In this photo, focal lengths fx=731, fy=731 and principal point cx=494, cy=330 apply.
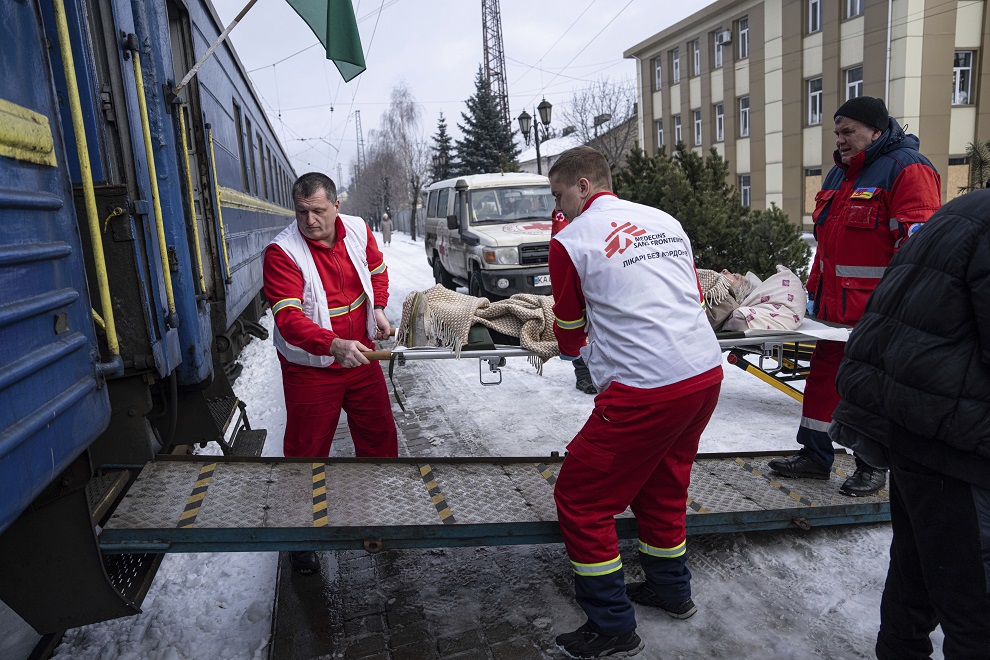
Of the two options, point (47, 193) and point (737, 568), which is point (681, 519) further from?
point (47, 193)

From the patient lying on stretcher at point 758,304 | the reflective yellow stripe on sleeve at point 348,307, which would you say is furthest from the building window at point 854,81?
the reflective yellow stripe on sleeve at point 348,307

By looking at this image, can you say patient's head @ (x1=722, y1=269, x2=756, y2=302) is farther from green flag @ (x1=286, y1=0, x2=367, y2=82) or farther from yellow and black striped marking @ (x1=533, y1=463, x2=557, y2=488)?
green flag @ (x1=286, y1=0, x2=367, y2=82)

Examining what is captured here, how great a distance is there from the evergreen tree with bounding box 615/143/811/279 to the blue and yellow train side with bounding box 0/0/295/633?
661 centimetres

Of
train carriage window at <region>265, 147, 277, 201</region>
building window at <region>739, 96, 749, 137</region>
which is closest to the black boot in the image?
train carriage window at <region>265, 147, 277, 201</region>

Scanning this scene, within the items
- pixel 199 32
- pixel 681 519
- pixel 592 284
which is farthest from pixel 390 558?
pixel 199 32

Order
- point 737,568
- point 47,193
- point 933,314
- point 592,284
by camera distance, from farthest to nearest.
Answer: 1. point 737,568
2. point 592,284
3. point 47,193
4. point 933,314

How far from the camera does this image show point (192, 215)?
4215mm

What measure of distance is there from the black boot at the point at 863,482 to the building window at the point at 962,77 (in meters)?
21.8

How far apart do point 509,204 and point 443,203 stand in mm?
2584

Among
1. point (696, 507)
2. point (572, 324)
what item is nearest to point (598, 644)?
point (696, 507)

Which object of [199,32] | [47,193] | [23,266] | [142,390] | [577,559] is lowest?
[577,559]

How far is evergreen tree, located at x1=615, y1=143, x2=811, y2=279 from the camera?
9.21 meters

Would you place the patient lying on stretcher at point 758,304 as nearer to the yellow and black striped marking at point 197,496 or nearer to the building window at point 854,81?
Result: the yellow and black striped marking at point 197,496

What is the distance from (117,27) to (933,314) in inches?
132
